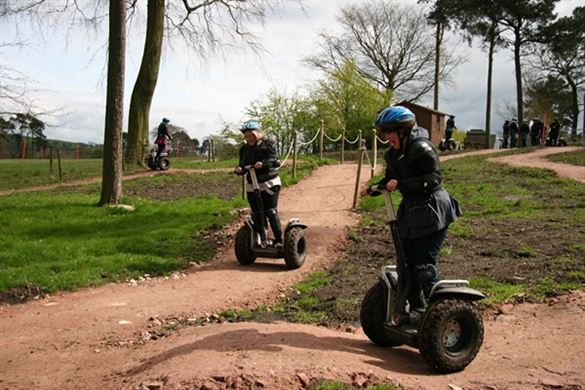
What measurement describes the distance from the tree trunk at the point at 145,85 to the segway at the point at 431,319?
1925cm

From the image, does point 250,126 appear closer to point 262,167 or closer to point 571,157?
point 262,167

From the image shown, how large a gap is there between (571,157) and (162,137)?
16.3 meters

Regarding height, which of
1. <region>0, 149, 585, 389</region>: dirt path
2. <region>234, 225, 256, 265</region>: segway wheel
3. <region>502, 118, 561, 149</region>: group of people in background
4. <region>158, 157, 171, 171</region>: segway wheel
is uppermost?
<region>502, 118, 561, 149</region>: group of people in background

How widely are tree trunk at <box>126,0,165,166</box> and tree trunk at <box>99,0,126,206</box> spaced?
30.4 feet

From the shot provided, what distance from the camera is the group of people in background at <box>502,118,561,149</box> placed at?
35.4 meters

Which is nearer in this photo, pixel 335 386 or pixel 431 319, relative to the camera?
pixel 335 386

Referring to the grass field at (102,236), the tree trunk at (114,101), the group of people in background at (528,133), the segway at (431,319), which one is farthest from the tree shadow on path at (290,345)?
the group of people in background at (528,133)

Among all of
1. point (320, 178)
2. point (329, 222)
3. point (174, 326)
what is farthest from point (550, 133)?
point (174, 326)

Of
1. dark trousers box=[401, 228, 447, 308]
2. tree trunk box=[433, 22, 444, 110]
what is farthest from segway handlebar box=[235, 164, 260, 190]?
tree trunk box=[433, 22, 444, 110]

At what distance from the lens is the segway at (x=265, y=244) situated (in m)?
9.32

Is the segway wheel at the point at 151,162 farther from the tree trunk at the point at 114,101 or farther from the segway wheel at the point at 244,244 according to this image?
the segway wheel at the point at 244,244

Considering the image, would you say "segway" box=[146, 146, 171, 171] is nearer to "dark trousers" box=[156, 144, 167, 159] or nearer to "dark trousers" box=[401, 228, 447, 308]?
"dark trousers" box=[156, 144, 167, 159]

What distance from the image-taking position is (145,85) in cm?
2345

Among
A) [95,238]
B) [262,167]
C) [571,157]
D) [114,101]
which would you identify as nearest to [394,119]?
[262,167]
